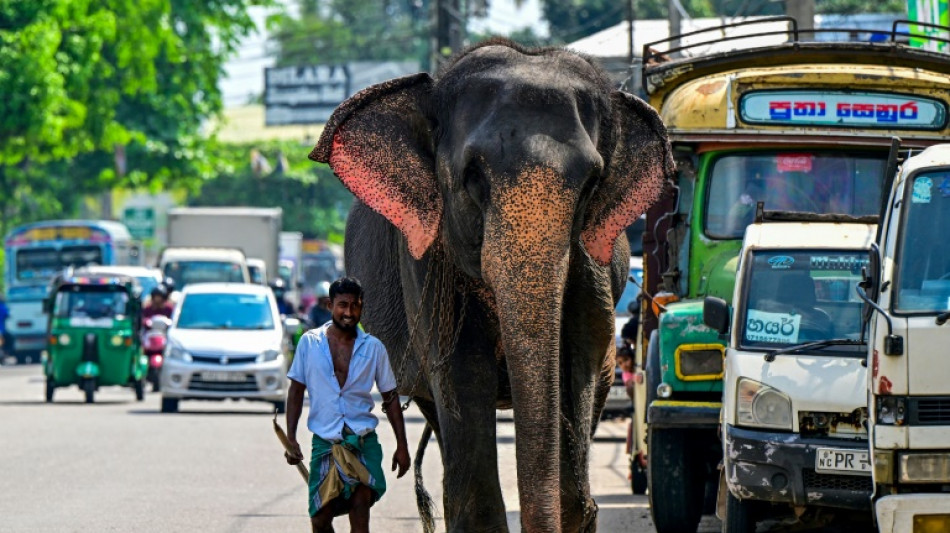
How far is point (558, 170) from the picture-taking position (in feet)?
24.5

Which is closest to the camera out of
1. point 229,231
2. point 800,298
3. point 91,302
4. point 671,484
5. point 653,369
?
point 800,298

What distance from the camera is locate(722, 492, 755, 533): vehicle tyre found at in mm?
10094

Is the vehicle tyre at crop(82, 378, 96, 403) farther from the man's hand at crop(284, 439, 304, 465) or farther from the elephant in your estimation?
the man's hand at crop(284, 439, 304, 465)

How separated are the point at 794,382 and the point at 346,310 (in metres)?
2.47

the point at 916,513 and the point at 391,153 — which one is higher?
the point at 391,153

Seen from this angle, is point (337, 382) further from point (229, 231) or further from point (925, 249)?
point (229, 231)

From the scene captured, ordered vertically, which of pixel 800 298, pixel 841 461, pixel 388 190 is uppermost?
pixel 388 190

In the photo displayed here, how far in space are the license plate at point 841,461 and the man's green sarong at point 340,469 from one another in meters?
2.30

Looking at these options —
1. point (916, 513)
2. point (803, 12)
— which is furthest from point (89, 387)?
point (916, 513)

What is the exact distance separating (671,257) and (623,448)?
7110 mm

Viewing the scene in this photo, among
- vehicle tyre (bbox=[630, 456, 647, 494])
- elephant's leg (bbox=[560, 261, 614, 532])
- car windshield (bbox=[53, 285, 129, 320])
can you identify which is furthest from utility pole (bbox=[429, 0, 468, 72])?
elephant's leg (bbox=[560, 261, 614, 532])

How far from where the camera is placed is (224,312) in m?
26.1

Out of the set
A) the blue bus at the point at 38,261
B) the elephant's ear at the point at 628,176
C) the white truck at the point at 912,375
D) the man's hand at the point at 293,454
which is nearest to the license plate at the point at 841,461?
the white truck at the point at 912,375

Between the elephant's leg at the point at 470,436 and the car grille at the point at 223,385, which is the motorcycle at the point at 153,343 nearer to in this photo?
the car grille at the point at 223,385
